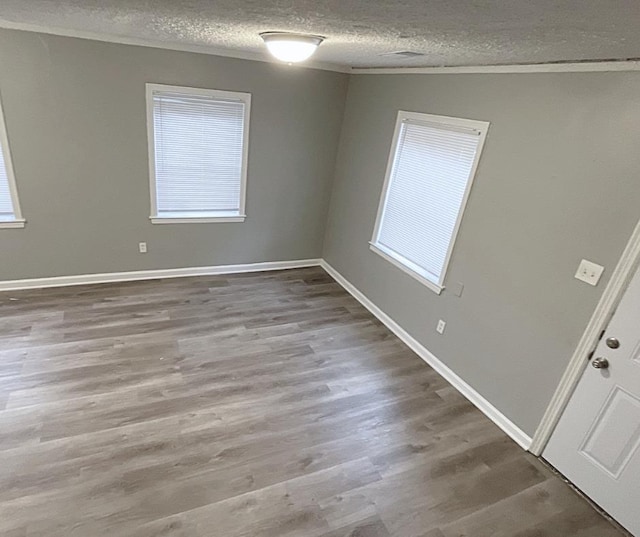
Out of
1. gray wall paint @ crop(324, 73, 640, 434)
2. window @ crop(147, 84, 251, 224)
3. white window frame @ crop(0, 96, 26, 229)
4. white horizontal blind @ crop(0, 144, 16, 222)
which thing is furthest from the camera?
window @ crop(147, 84, 251, 224)

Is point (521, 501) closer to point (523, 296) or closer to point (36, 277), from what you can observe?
point (523, 296)

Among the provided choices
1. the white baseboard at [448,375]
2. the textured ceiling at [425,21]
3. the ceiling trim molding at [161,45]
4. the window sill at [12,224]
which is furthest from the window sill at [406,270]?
the window sill at [12,224]

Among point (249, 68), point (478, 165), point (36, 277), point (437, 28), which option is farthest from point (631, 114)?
point (36, 277)

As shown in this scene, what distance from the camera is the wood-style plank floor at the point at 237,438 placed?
6.77ft

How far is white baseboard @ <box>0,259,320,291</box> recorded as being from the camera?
150 inches

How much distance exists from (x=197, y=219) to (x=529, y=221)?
10.4 ft

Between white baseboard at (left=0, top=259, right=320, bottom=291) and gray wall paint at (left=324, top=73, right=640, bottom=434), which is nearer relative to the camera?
gray wall paint at (left=324, top=73, right=640, bottom=434)

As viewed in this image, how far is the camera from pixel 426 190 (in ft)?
11.1

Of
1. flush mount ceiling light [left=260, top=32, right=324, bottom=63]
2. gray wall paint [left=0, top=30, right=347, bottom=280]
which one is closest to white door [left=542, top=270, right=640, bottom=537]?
flush mount ceiling light [left=260, top=32, right=324, bottom=63]

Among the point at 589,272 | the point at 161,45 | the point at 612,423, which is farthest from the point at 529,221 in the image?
the point at 161,45

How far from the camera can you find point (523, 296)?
2633mm

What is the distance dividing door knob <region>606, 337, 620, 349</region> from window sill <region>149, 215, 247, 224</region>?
3.48 metres

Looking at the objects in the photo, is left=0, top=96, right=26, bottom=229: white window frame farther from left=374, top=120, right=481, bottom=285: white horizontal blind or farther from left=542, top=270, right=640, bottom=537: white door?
left=542, top=270, right=640, bottom=537: white door

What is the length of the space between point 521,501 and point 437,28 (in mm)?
2536
